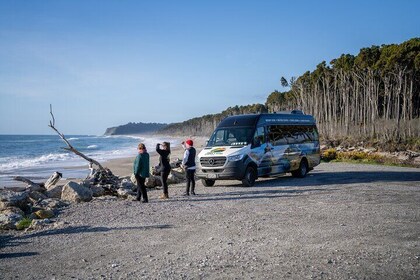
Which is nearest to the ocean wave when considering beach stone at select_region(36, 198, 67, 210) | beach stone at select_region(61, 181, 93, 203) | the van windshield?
beach stone at select_region(61, 181, 93, 203)

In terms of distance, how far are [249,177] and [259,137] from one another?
173 centimetres

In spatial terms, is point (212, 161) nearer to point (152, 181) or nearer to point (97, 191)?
point (152, 181)

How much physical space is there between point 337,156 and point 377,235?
23.7 m

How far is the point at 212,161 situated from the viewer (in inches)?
628

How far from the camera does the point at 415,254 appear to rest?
675cm

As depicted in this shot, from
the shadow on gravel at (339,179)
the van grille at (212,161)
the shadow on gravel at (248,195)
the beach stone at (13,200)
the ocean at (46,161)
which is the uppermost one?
the van grille at (212,161)

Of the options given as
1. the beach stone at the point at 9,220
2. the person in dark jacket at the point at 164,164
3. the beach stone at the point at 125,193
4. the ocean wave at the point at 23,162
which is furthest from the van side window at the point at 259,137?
the ocean wave at the point at 23,162

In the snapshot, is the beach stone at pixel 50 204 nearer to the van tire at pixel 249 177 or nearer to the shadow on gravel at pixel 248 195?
the shadow on gravel at pixel 248 195

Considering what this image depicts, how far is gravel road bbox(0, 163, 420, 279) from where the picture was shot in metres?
6.25

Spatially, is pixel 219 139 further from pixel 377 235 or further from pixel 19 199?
pixel 377 235

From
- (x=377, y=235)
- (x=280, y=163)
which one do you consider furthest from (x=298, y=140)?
(x=377, y=235)

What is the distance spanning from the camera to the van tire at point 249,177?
16.1 metres

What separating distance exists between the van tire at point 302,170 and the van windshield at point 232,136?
420 centimetres

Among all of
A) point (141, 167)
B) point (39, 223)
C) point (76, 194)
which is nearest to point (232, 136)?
point (141, 167)
